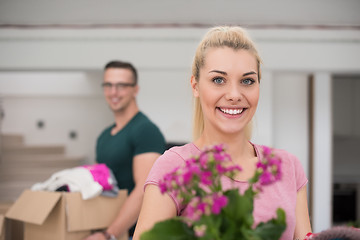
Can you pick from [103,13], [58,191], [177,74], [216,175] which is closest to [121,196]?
[58,191]

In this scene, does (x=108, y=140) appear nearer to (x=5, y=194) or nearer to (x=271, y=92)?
(x=271, y=92)

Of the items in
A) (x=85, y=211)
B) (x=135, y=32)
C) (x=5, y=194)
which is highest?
(x=135, y=32)

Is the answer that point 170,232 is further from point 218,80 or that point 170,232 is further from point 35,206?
point 35,206

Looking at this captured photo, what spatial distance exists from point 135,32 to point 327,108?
2.14 m

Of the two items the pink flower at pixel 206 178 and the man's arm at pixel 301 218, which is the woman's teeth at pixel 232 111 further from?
the pink flower at pixel 206 178

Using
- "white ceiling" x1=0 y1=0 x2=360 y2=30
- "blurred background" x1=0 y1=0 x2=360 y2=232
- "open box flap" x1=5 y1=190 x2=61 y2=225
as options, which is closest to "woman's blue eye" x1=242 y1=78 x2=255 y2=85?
"open box flap" x1=5 y1=190 x2=61 y2=225

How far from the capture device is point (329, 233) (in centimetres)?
78

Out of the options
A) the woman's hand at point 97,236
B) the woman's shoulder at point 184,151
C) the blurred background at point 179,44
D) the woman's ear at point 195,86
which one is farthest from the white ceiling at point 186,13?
the woman's shoulder at point 184,151

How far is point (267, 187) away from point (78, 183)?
1.24 m

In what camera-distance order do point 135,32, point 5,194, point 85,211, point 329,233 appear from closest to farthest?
point 329,233 < point 85,211 < point 135,32 < point 5,194

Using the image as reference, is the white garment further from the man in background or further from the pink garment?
the man in background

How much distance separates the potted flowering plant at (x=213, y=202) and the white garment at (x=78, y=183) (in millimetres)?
1462

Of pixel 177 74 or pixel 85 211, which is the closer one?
pixel 85 211

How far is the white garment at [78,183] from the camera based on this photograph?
79.7 inches
